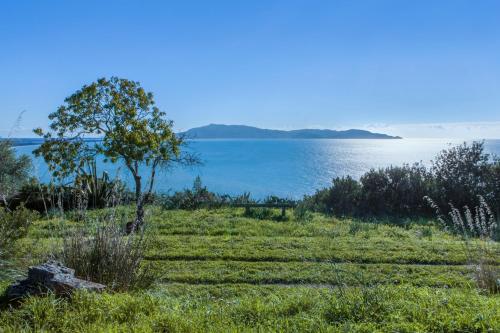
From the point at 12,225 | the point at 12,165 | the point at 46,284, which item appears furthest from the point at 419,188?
the point at 12,165

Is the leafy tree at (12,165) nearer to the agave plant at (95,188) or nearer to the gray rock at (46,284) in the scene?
the agave plant at (95,188)

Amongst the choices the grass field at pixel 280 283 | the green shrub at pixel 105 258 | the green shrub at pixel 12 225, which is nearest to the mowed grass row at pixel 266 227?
the grass field at pixel 280 283

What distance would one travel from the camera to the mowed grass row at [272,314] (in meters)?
3.75

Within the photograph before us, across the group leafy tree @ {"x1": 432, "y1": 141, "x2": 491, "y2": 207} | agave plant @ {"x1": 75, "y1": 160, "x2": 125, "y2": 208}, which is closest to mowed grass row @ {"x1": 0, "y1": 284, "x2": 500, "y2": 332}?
agave plant @ {"x1": 75, "y1": 160, "x2": 125, "y2": 208}

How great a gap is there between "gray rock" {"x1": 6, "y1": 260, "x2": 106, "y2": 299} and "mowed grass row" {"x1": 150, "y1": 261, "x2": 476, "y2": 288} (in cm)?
227

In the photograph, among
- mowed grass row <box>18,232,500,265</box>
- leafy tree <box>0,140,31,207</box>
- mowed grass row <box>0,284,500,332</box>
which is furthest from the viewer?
leafy tree <box>0,140,31,207</box>

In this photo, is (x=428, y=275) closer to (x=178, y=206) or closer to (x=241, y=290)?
(x=241, y=290)

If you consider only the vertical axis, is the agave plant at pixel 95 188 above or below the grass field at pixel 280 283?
above

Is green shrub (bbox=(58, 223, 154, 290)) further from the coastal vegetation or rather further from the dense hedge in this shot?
the dense hedge

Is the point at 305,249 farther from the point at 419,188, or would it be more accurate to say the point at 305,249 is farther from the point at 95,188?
the point at 419,188

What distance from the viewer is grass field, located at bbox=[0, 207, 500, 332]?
3.86 metres

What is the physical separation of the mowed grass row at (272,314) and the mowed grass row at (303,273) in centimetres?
221

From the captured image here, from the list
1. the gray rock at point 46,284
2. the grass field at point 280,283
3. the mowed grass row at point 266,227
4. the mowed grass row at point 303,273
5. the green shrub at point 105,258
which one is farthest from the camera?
the mowed grass row at point 266,227

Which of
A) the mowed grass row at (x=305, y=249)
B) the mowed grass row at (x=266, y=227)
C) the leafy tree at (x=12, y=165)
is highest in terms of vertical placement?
the leafy tree at (x=12, y=165)
